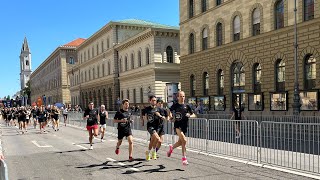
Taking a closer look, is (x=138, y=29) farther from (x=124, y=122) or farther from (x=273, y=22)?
(x=124, y=122)

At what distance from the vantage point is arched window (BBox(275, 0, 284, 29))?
88.7ft

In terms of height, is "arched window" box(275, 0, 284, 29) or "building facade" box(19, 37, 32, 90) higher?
"building facade" box(19, 37, 32, 90)

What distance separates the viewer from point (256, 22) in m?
29.6

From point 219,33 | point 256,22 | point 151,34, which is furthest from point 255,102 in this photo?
point 151,34

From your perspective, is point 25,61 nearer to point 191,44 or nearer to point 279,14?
point 191,44

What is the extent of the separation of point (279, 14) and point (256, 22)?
2573 mm

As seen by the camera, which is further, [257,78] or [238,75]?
[238,75]

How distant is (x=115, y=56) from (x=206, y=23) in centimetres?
2877

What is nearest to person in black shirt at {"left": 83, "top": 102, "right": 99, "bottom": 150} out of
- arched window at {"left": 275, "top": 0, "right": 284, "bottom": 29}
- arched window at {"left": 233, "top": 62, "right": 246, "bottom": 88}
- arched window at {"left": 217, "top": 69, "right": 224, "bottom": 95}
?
arched window at {"left": 275, "top": 0, "right": 284, "bottom": 29}

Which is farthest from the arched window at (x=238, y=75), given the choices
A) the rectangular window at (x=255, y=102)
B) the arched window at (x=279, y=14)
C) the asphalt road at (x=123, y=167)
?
the asphalt road at (x=123, y=167)

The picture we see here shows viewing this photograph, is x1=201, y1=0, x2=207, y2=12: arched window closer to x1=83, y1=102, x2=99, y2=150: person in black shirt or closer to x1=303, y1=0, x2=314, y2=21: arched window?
x1=303, y1=0, x2=314, y2=21: arched window

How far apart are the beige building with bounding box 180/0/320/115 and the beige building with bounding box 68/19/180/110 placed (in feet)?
28.5

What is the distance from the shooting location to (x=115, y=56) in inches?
2418

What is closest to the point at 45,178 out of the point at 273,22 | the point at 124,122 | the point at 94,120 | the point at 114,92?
the point at 124,122
